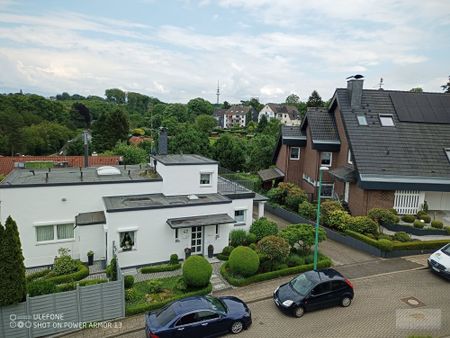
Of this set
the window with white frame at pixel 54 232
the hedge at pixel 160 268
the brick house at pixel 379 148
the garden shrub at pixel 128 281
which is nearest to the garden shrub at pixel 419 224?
the brick house at pixel 379 148

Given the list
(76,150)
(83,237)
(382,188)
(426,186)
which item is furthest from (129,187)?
(76,150)

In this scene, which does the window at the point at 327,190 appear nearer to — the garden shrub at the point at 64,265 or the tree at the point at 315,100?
the garden shrub at the point at 64,265

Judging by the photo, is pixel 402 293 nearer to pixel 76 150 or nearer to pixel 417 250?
pixel 417 250

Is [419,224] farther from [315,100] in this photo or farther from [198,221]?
[315,100]

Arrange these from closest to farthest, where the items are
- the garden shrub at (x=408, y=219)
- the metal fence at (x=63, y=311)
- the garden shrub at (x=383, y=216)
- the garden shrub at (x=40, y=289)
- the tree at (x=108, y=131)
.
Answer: the metal fence at (x=63, y=311) < the garden shrub at (x=40, y=289) < the garden shrub at (x=383, y=216) < the garden shrub at (x=408, y=219) < the tree at (x=108, y=131)

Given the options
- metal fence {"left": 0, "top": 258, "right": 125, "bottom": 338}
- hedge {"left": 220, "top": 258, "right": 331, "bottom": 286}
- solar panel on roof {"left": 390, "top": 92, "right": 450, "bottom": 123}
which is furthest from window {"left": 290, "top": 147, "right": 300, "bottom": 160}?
metal fence {"left": 0, "top": 258, "right": 125, "bottom": 338}
